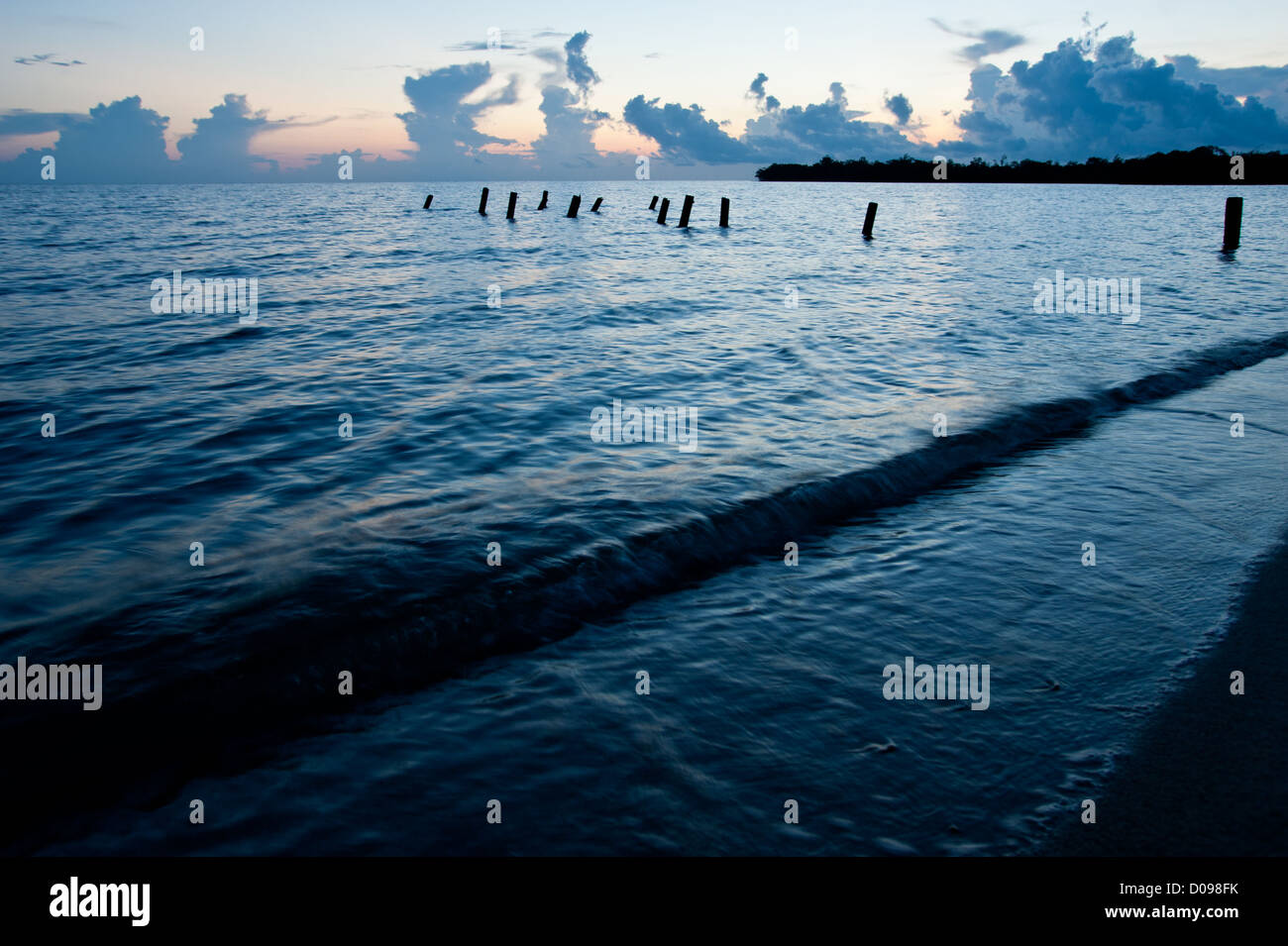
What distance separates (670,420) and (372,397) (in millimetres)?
4457

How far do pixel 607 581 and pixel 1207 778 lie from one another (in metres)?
3.52

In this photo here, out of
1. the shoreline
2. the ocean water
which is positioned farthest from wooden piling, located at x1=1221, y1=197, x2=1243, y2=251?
the shoreline

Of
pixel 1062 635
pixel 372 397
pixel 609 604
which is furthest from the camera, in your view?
pixel 372 397

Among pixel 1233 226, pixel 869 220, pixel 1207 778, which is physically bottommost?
pixel 1207 778

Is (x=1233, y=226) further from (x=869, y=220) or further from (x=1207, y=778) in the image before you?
(x=1207, y=778)

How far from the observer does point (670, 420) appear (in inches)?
388

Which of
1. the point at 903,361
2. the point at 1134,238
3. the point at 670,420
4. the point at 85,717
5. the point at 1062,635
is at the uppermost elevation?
the point at 1134,238

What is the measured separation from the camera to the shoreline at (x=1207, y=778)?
9.73 ft

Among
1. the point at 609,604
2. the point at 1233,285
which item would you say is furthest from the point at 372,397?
the point at 1233,285

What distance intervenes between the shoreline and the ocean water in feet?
0.37

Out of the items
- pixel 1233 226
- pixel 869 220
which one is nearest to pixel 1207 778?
pixel 1233 226

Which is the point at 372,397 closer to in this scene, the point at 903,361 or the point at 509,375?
the point at 509,375

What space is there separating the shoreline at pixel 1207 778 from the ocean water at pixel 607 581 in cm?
11

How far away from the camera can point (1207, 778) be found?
3.31 meters
